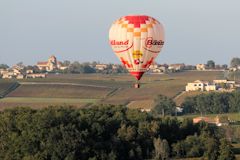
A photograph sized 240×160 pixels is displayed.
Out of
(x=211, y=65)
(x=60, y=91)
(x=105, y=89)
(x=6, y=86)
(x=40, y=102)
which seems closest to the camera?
(x=40, y=102)

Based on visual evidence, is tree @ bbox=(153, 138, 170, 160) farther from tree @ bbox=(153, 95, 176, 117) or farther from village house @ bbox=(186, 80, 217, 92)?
village house @ bbox=(186, 80, 217, 92)

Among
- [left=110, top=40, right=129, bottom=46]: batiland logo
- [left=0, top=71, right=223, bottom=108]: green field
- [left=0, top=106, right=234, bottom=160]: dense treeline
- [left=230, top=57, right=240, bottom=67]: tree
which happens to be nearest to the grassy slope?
[left=0, top=71, right=223, bottom=108]: green field

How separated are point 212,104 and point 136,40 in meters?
56.0

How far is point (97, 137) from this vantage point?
225 ft

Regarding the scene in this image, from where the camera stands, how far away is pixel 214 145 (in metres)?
67.1

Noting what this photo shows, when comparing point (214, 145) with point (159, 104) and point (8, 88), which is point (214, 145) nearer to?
point (159, 104)

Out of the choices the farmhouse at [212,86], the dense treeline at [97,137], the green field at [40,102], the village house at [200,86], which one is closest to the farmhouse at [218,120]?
the dense treeline at [97,137]

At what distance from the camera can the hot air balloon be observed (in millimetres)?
48469

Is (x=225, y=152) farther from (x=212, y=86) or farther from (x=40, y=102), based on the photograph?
(x=212, y=86)

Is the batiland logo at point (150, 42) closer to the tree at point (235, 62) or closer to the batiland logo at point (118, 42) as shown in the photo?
the batiland logo at point (118, 42)

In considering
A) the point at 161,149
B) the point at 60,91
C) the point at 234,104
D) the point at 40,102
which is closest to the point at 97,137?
the point at 161,149

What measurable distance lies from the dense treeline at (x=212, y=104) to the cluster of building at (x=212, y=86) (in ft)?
46.5

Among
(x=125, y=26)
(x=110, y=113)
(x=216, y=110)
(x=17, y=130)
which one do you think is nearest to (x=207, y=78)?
(x=216, y=110)

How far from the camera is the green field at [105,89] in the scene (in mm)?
111938
